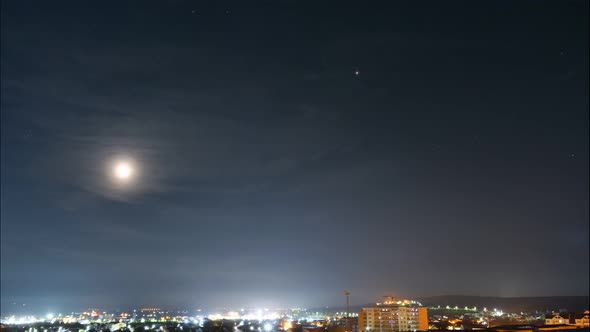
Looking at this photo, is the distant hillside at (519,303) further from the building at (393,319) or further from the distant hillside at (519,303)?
the building at (393,319)

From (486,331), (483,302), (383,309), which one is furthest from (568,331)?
(483,302)

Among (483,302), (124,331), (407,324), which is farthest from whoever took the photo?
(483,302)

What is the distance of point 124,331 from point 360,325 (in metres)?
32.8

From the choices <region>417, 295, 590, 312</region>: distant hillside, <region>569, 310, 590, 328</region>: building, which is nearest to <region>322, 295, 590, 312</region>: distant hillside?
<region>417, 295, 590, 312</region>: distant hillside

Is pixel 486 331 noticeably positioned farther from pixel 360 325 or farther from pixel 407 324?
pixel 360 325

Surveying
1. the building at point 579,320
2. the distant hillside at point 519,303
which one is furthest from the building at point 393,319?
the distant hillside at point 519,303

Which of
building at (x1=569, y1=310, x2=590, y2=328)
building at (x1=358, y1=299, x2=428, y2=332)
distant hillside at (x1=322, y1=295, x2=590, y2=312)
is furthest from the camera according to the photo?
distant hillside at (x1=322, y1=295, x2=590, y2=312)

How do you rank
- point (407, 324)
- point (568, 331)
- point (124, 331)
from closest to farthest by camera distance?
point (568, 331)
point (124, 331)
point (407, 324)

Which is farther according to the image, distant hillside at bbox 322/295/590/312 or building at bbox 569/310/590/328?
distant hillside at bbox 322/295/590/312

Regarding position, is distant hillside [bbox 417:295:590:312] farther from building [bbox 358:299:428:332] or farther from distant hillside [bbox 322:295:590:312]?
building [bbox 358:299:428:332]

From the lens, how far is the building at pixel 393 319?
64688mm

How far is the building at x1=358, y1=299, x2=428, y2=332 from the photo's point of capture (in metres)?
64.7

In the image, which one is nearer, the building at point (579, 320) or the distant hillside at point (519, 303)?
the building at point (579, 320)

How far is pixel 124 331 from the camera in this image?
58.0 m
